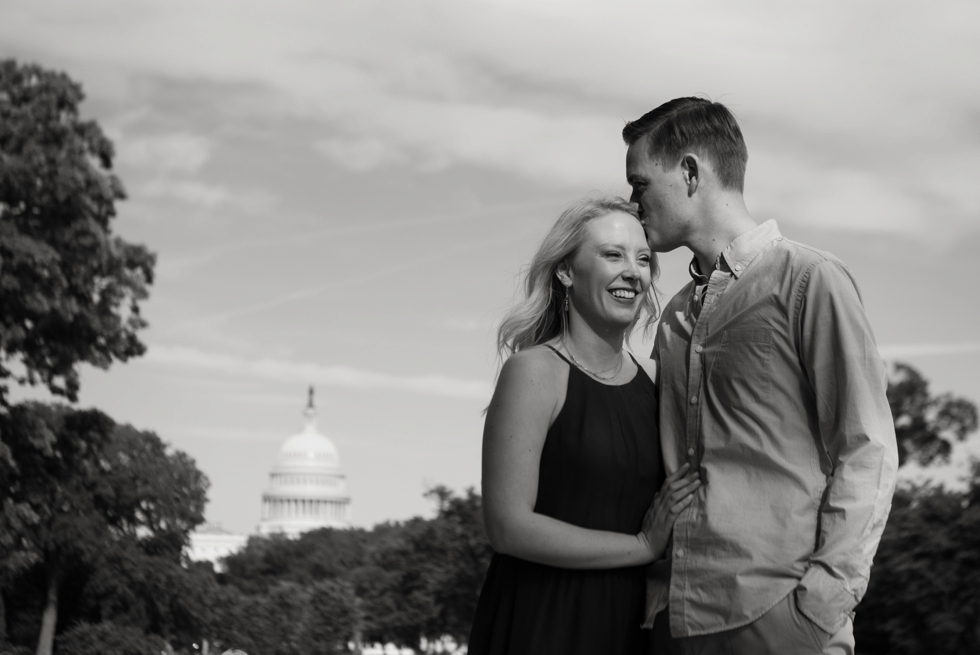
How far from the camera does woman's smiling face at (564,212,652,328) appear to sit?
13.9ft

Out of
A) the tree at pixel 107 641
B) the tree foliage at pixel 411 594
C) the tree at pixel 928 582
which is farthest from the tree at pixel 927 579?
the tree at pixel 107 641

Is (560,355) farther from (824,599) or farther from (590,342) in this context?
(824,599)

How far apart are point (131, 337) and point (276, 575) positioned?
56.6m

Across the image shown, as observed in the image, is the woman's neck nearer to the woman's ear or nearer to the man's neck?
the woman's ear

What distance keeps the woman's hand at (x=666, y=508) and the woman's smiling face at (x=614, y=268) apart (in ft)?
1.90

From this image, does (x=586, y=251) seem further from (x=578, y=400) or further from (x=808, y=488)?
(x=808, y=488)

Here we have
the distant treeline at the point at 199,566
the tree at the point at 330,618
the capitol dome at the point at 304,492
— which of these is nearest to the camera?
the distant treeline at the point at 199,566

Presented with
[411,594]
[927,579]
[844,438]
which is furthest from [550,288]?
[411,594]

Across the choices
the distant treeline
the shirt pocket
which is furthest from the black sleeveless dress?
the distant treeline

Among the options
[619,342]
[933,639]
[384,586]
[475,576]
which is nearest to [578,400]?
[619,342]

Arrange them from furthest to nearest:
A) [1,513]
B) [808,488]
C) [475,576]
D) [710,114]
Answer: [475,576] < [1,513] < [710,114] < [808,488]

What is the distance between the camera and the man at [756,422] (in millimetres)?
3496

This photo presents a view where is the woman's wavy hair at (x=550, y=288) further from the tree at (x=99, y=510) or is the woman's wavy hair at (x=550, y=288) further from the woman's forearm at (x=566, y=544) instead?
the tree at (x=99, y=510)

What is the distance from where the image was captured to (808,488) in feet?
11.9
